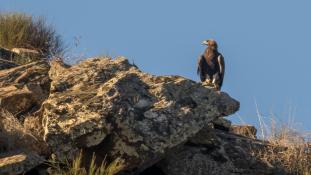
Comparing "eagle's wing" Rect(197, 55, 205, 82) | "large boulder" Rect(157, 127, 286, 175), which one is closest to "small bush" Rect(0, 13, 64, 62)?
"eagle's wing" Rect(197, 55, 205, 82)

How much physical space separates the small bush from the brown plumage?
134 inches

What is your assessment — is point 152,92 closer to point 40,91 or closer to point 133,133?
point 133,133

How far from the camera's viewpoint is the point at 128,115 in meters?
7.18

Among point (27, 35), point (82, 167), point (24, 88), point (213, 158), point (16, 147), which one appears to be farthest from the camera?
point (27, 35)

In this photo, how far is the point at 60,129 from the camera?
23.1 ft

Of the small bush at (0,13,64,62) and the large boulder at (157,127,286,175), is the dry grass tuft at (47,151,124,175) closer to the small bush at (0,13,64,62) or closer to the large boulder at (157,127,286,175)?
the large boulder at (157,127,286,175)

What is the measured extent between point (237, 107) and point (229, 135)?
32 centimetres

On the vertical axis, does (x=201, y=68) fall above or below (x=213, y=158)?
below

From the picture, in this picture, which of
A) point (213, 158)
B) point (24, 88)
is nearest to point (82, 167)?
point (213, 158)

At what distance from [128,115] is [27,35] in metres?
7.85

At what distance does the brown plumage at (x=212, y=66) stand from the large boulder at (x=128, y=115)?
8457 mm

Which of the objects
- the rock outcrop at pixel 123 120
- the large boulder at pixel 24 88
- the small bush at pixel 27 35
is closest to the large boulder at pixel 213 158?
the rock outcrop at pixel 123 120

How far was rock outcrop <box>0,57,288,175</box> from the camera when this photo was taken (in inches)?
277

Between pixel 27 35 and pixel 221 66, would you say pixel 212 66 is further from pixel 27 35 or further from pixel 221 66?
pixel 27 35
